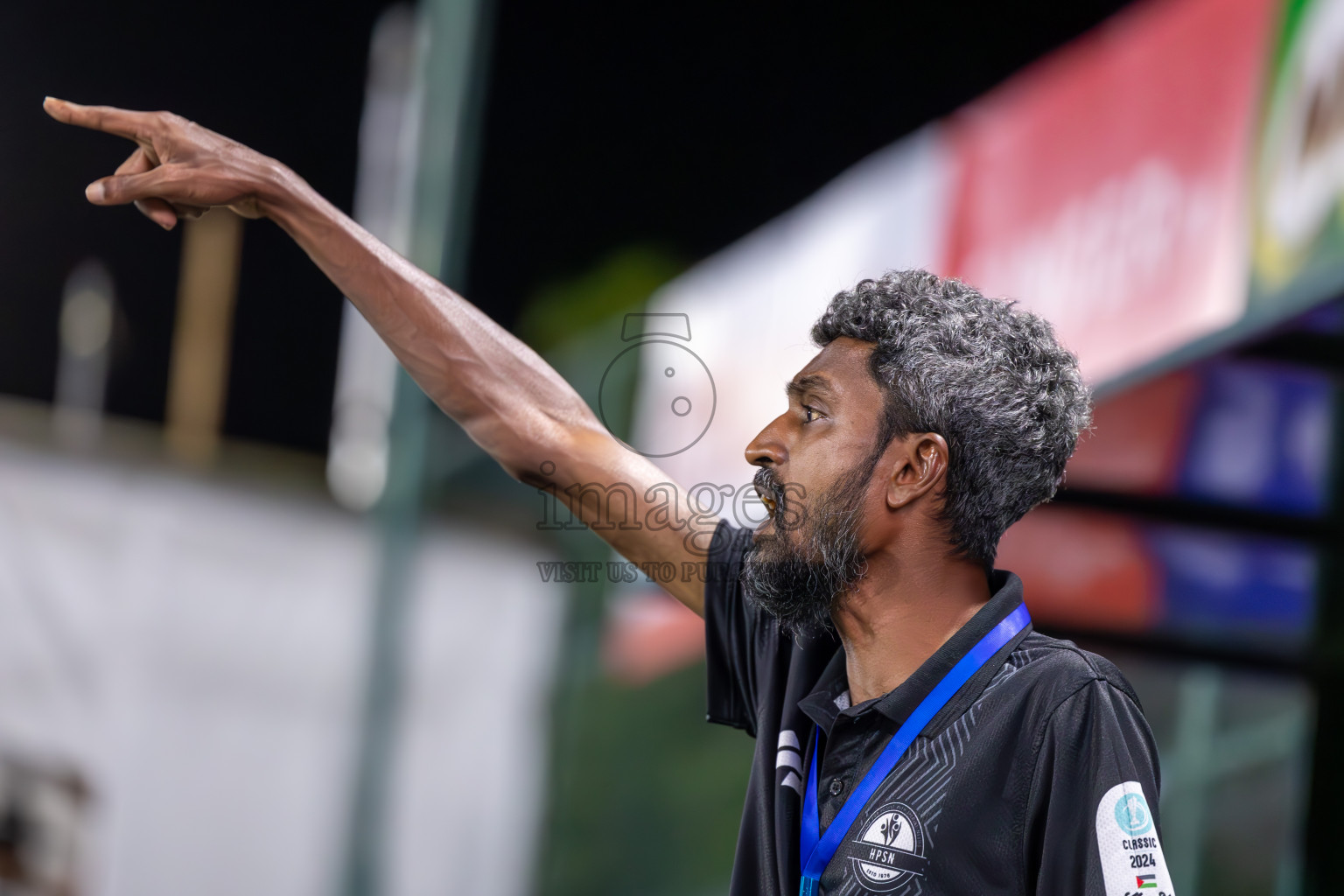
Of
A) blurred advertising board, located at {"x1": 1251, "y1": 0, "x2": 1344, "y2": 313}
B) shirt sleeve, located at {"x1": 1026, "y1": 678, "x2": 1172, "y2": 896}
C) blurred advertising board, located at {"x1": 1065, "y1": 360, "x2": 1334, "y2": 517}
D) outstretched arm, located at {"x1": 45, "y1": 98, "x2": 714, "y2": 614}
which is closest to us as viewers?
shirt sleeve, located at {"x1": 1026, "y1": 678, "x2": 1172, "y2": 896}

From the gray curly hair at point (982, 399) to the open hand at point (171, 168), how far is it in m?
1.11

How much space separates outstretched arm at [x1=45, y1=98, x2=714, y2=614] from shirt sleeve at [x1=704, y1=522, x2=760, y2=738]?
0.05 meters

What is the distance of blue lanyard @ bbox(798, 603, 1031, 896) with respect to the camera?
2.06 metres

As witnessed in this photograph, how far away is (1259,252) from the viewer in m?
3.57

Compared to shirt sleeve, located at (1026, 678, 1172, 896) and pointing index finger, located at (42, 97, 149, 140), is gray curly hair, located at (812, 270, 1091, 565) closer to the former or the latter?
shirt sleeve, located at (1026, 678, 1172, 896)

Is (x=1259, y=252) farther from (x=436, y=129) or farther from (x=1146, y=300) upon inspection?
(x=436, y=129)

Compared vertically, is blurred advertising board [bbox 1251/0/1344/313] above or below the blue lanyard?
above

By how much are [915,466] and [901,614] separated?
0.80 feet

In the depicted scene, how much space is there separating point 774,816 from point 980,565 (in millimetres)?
535

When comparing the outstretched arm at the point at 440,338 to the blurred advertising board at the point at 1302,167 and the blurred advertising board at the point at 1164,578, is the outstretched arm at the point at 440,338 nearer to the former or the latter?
the blurred advertising board at the point at 1302,167

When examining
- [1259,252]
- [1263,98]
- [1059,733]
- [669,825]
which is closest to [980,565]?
[1059,733]

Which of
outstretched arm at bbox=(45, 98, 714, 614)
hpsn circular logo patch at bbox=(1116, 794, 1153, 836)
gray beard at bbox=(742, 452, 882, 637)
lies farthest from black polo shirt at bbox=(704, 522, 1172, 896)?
outstretched arm at bbox=(45, 98, 714, 614)

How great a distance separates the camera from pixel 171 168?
2.32m

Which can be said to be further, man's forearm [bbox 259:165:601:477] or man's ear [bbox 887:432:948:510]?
man's forearm [bbox 259:165:601:477]
